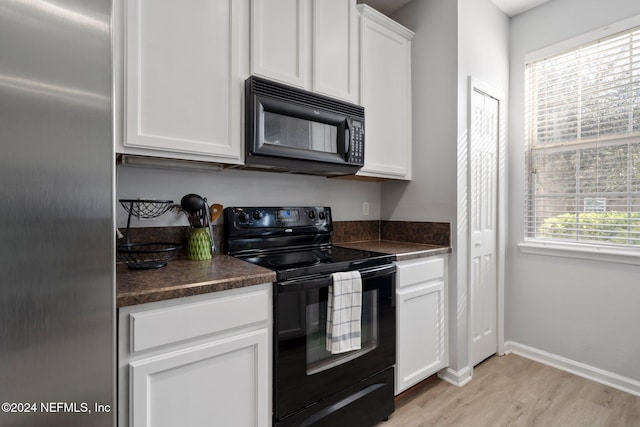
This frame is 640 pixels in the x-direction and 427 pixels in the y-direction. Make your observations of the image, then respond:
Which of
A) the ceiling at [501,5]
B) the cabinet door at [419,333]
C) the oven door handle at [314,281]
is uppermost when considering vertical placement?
the ceiling at [501,5]

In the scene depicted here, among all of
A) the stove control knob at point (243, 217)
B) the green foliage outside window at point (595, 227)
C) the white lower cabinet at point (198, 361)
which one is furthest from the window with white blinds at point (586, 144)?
the white lower cabinet at point (198, 361)

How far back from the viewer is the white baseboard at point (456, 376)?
207cm

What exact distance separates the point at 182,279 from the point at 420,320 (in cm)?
142

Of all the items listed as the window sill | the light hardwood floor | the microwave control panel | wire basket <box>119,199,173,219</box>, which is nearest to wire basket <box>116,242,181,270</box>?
wire basket <box>119,199,173,219</box>

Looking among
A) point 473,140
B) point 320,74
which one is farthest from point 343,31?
point 473,140

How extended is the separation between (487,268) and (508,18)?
200cm

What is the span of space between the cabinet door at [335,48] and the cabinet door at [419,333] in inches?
48.9

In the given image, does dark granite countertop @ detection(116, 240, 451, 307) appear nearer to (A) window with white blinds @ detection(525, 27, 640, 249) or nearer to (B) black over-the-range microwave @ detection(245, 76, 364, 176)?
(B) black over-the-range microwave @ detection(245, 76, 364, 176)

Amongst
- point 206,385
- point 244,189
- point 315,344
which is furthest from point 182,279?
point 244,189

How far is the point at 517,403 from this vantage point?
6.14ft

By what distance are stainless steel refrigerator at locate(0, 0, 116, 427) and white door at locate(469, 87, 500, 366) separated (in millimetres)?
2078

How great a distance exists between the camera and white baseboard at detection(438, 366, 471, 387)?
2072 mm

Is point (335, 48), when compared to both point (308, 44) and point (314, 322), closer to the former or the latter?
point (308, 44)

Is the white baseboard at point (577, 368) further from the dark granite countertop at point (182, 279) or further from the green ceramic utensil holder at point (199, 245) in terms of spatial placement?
the green ceramic utensil holder at point (199, 245)
